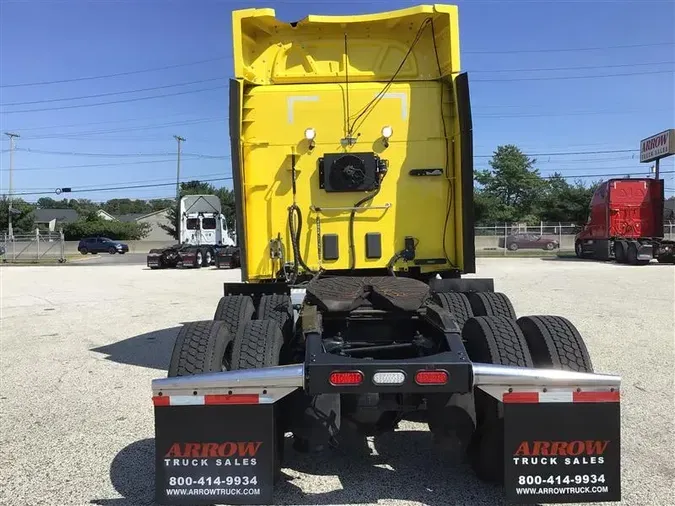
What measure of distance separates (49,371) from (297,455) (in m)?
4.25

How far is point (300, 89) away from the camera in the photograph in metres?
5.56

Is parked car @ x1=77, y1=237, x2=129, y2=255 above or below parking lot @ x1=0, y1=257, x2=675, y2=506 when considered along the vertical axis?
above

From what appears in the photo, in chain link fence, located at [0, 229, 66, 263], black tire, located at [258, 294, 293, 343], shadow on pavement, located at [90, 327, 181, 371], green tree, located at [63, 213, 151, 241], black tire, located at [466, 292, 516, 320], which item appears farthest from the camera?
green tree, located at [63, 213, 151, 241]

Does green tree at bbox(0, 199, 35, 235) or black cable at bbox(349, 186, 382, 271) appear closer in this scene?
black cable at bbox(349, 186, 382, 271)

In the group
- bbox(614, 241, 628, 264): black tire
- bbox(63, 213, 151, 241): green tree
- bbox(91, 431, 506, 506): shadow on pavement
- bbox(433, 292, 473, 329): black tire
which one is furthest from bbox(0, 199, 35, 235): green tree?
bbox(433, 292, 473, 329): black tire

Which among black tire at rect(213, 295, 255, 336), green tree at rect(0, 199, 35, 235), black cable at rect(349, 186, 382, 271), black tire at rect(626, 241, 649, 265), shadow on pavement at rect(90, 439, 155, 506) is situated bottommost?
shadow on pavement at rect(90, 439, 155, 506)

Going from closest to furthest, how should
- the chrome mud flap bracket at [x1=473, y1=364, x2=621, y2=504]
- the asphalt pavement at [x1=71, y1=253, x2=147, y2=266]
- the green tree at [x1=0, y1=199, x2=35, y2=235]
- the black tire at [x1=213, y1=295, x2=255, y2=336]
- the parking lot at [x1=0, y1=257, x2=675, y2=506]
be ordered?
the chrome mud flap bracket at [x1=473, y1=364, x2=621, y2=504]
the parking lot at [x1=0, y1=257, x2=675, y2=506]
the black tire at [x1=213, y1=295, x2=255, y2=336]
the asphalt pavement at [x1=71, y1=253, x2=147, y2=266]
the green tree at [x1=0, y1=199, x2=35, y2=235]

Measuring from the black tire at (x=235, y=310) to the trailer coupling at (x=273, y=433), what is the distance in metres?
1.83

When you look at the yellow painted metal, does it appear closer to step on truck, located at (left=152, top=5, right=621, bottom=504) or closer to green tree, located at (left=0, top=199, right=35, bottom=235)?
step on truck, located at (left=152, top=5, right=621, bottom=504)

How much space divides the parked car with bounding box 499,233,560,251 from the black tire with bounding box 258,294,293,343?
39591 mm


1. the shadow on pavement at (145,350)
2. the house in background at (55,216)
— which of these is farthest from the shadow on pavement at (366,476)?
the house in background at (55,216)

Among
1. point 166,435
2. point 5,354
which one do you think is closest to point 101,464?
point 166,435

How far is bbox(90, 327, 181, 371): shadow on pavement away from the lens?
7.23m

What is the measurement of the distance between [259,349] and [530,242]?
42.2m
